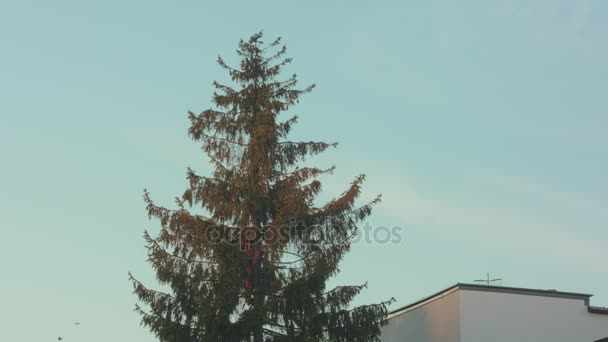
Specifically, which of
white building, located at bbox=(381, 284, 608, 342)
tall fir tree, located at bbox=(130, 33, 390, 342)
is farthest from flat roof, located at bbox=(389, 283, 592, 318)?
tall fir tree, located at bbox=(130, 33, 390, 342)

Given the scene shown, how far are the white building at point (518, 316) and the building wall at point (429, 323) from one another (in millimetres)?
36

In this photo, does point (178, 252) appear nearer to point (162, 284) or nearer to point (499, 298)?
point (162, 284)

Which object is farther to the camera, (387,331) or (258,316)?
(387,331)

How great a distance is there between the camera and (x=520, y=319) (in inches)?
1210

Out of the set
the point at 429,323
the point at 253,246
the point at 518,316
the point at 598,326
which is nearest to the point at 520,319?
the point at 518,316

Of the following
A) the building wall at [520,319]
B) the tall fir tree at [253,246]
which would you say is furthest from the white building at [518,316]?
the tall fir tree at [253,246]

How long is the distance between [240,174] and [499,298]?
1078 centimetres

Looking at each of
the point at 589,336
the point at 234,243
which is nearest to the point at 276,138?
the point at 234,243

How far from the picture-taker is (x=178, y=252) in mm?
25172

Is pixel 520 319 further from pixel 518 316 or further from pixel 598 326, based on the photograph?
pixel 598 326

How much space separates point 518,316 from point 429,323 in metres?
3.47

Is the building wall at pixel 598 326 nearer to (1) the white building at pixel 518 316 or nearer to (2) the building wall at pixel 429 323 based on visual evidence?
(1) the white building at pixel 518 316

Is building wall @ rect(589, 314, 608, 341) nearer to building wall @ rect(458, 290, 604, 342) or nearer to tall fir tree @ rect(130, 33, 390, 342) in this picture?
building wall @ rect(458, 290, 604, 342)

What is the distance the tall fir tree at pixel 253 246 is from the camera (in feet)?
79.4
